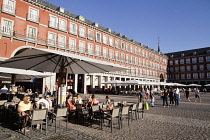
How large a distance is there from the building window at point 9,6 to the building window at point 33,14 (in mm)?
2089

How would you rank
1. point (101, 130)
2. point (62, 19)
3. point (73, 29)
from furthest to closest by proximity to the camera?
1. point (73, 29)
2. point (62, 19)
3. point (101, 130)

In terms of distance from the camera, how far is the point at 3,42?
17391 millimetres

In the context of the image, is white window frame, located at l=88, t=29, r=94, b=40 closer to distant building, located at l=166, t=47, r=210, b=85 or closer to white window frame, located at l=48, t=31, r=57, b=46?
white window frame, located at l=48, t=31, r=57, b=46

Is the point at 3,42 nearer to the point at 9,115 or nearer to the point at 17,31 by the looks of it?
the point at 17,31

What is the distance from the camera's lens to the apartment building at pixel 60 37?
59.6ft

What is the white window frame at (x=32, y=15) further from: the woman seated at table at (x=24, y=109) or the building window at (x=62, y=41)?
the woman seated at table at (x=24, y=109)

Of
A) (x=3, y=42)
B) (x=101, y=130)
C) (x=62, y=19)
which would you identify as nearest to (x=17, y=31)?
(x=3, y=42)

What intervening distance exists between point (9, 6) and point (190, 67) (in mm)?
59695

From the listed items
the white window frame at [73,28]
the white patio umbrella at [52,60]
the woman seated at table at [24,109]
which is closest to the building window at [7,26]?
the white window frame at [73,28]

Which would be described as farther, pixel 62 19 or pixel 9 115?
pixel 62 19

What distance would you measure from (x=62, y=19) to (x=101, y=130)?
2259 cm

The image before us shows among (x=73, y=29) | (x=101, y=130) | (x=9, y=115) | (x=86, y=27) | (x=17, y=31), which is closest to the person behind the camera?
(x=101, y=130)

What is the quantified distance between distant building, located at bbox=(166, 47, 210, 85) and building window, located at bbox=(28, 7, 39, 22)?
54328 mm

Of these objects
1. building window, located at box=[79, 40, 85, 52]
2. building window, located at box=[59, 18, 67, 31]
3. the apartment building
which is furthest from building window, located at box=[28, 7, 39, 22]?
building window, located at box=[79, 40, 85, 52]
